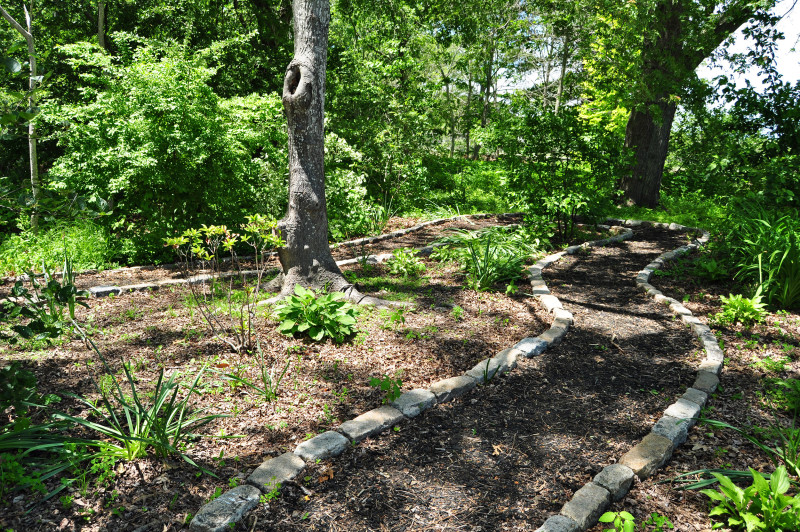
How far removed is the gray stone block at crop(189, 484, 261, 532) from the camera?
1.94 m

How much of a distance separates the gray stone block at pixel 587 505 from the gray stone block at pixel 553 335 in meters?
1.68

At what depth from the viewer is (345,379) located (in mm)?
3225

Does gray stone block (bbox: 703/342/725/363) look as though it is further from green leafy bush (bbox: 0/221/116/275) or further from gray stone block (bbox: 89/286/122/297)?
green leafy bush (bbox: 0/221/116/275)

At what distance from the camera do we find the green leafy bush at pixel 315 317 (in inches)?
144

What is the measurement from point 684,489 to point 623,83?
566 cm

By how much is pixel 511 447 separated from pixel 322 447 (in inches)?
40.6

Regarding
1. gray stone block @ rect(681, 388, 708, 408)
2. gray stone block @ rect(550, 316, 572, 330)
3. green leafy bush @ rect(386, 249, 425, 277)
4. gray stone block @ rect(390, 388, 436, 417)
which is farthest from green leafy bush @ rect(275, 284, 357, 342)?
gray stone block @ rect(681, 388, 708, 408)

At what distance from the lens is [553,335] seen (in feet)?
13.1

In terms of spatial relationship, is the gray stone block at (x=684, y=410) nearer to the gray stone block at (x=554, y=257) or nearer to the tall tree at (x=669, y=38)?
the gray stone block at (x=554, y=257)

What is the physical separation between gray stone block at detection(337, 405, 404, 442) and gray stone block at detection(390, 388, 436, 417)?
0.05 metres

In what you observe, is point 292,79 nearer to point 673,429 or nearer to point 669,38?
point 673,429

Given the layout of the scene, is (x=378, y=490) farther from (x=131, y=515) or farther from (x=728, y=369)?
(x=728, y=369)

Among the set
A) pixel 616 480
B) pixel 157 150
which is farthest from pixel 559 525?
pixel 157 150

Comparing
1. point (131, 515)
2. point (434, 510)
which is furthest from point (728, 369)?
point (131, 515)
